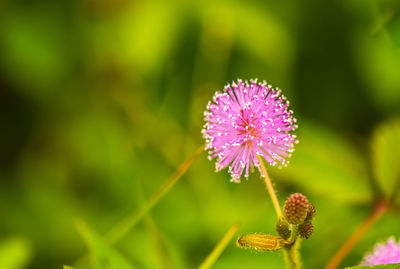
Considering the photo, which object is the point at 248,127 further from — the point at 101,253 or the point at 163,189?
the point at 101,253

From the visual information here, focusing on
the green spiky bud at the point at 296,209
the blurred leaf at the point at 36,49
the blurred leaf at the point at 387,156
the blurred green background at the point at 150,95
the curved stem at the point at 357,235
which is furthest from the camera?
the blurred leaf at the point at 36,49

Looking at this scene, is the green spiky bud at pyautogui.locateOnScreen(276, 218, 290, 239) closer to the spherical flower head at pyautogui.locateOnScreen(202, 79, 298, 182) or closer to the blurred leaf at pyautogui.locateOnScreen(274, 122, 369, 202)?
the spherical flower head at pyautogui.locateOnScreen(202, 79, 298, 182)

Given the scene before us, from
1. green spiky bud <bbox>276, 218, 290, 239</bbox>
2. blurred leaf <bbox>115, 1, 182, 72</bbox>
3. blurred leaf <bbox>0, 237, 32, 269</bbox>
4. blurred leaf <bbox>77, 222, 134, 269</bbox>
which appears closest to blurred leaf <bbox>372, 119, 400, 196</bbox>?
green spiky bud <bbox>276, 218, 290, 239</bbox>

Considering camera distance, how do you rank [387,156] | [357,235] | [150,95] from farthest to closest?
[150,95], [387,156], [357,235]

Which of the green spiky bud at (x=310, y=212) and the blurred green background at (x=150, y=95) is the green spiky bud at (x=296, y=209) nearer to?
the green spiky bud at (x=310, y=212)

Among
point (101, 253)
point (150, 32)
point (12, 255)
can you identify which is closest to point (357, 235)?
point (101, 253)

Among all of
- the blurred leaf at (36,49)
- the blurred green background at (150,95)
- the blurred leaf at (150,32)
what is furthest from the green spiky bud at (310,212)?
the blurred leaf at (36,49)

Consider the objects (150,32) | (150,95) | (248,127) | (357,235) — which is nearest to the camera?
(248,127)
